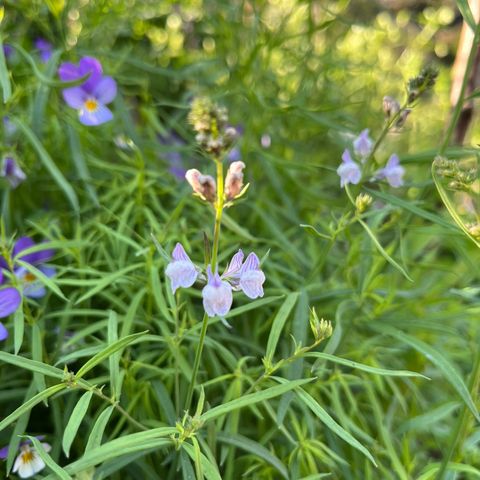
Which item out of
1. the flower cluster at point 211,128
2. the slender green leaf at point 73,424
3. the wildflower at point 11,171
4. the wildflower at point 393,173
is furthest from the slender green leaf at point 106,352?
the wildflower at point 11,171

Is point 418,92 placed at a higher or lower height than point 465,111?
higher

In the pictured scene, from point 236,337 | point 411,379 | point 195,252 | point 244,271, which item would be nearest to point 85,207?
point 195,252

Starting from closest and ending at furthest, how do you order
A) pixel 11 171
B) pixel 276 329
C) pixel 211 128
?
pixel 211 128 → pixel 276 329 → pixel 11 171

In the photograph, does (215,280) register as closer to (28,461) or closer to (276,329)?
(276,329)

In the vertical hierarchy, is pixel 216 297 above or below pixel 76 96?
above

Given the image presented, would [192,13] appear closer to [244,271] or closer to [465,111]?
[465,111]

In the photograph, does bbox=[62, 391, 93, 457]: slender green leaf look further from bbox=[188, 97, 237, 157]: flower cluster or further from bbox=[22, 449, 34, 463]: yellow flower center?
bbox=[188, 97, 237, 157]: flower cluster

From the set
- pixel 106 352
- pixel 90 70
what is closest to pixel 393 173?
pixel 106 352

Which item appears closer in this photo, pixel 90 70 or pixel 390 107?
pixel 390 107

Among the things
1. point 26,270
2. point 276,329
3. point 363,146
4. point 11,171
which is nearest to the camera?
point 276,329
